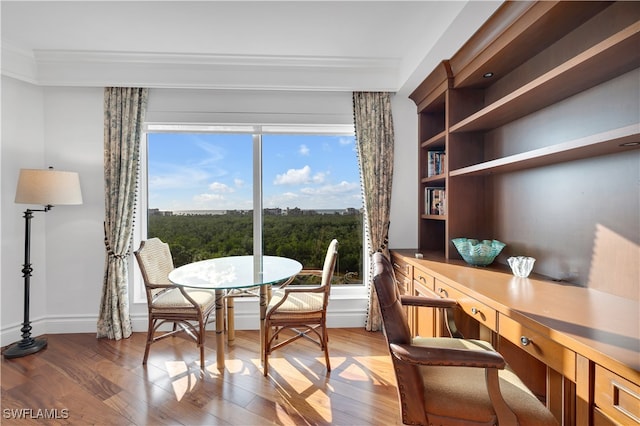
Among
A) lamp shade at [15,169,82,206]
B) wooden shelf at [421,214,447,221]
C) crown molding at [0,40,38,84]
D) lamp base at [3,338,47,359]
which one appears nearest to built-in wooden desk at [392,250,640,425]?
wooden shelf at [421,214,447,221]

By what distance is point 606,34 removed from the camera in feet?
4.32

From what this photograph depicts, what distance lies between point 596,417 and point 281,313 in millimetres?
1684

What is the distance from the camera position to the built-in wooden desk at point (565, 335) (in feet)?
2.70

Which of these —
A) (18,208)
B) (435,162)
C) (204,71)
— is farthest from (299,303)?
(18,208)

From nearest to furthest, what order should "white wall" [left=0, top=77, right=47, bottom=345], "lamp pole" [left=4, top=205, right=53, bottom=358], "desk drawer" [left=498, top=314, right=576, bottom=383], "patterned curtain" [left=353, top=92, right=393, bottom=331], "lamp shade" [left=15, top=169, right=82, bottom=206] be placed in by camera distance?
"desk drawer" [left=498, top=314, right=576, bottom=383] < "lamp shade" [left=15, top=169, right=82, bottom=206] < "lamp pole" [left=4, top=205, right=53, bottom=358] < "white wall" [left=0, top=77, right=47, bottom=345] < "patterned curtain" [left=353, top=92, right=393, bottom=331]

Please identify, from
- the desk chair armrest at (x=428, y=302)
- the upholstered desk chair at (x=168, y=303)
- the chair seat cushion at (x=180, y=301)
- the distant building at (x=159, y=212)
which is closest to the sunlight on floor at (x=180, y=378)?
the upholstered desk chair at (x=168, y=303)

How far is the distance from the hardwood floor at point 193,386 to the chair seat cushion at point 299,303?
19.5 inches

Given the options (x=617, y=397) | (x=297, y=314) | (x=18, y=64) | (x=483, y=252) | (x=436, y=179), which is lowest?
(x=297, y=314)

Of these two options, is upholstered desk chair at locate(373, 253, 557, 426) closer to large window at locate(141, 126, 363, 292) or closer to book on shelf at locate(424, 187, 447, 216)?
book on shelf at locate(424, 187, 447, 216)

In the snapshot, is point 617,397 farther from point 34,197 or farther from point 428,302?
point 34,197

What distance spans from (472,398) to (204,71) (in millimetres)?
3188

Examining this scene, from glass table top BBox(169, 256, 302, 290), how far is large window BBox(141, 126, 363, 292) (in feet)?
1.48

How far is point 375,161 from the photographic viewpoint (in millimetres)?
2822

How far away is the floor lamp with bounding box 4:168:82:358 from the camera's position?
228cm
